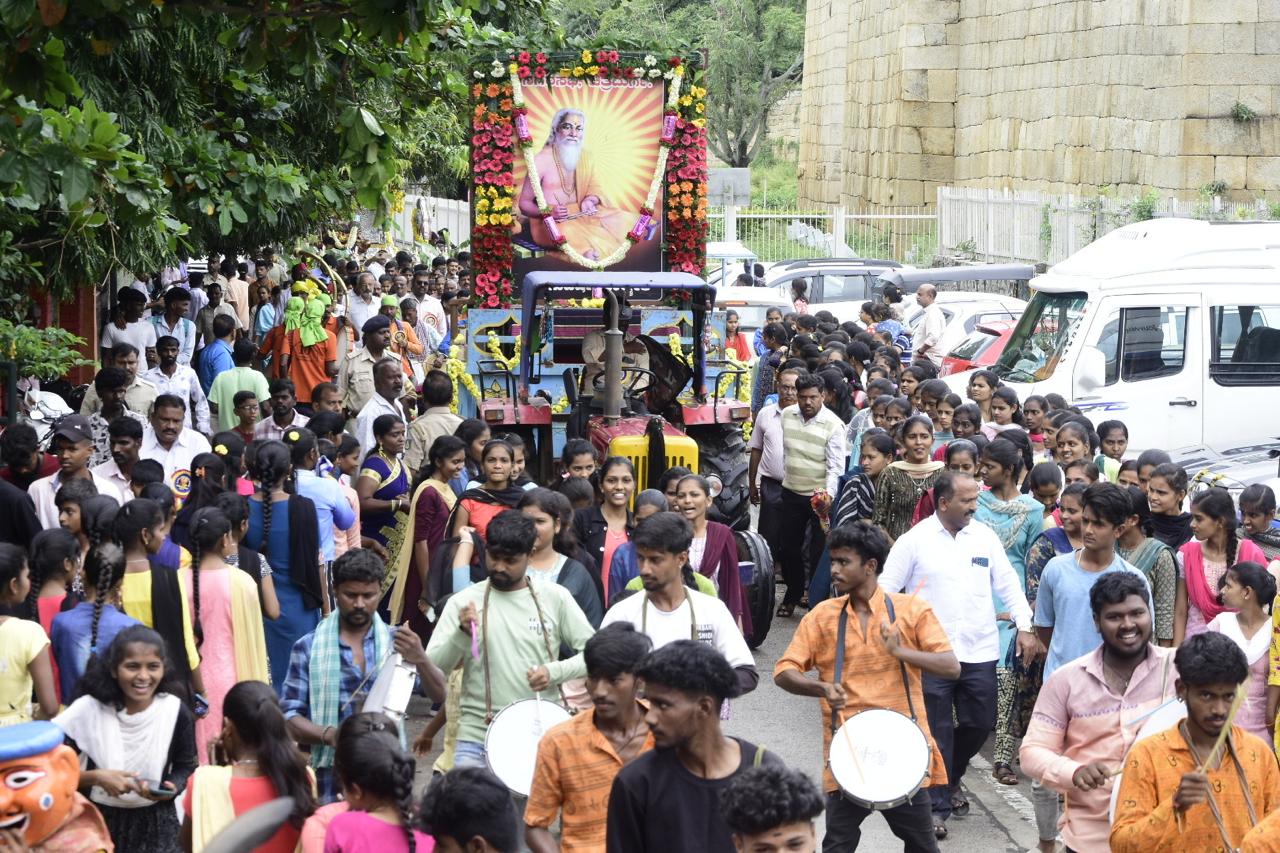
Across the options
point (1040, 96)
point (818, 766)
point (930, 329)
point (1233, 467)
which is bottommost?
point (818, 766)

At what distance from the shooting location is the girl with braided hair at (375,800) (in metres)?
4.89

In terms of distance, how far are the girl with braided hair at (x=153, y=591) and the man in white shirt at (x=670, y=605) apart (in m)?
1.78

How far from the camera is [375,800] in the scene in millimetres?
4984

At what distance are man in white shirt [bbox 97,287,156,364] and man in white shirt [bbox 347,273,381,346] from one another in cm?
428

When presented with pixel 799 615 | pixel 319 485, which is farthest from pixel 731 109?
pixel 319 485

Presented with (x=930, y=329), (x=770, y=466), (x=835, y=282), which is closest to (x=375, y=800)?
(x=770, y=466)

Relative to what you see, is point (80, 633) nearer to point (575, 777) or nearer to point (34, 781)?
point (34, 781)

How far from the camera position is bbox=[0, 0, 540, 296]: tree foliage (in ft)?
26.3

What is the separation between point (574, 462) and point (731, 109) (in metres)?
47.4

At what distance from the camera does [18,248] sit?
1077cm

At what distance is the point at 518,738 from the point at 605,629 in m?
0.69

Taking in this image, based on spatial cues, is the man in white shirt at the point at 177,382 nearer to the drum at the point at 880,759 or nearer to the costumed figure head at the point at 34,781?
the drum at the point at 880,759

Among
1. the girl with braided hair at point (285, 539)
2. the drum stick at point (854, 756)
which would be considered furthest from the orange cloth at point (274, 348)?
the drum stick at point (854, 756)

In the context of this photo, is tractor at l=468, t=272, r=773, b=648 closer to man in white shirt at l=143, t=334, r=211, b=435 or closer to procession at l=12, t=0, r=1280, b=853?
procession at l=12, t=0, r=1280, b=853
